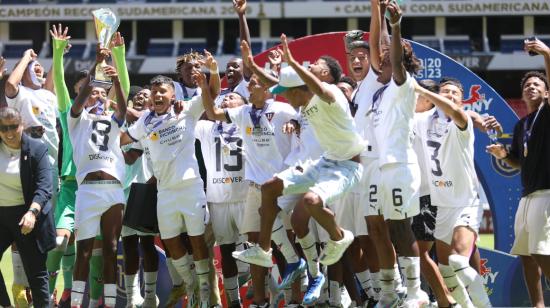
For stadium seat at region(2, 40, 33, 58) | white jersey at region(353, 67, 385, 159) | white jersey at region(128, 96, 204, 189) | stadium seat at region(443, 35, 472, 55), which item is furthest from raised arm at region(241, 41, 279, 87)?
stadium seat at region(2, 40, 33, 58)

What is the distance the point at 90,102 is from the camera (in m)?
9.97

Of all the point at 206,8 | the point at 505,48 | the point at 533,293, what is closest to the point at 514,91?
the point at 505,48

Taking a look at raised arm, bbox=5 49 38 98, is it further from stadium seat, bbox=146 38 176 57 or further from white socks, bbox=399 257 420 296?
stadium seat, bbox=146 38 176 57

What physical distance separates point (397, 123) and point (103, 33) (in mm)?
3503

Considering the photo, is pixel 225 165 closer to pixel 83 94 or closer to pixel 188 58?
pixel 188 58

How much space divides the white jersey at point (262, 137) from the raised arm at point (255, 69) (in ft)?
1.92

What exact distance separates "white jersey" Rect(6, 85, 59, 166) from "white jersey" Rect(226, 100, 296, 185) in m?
2.35

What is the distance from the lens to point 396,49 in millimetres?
8242

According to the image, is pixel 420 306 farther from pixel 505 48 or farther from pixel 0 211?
pixel 505 48

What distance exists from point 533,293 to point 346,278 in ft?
6.28

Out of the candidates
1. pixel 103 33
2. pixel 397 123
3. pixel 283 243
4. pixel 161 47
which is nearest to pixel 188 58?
pixel 103 33

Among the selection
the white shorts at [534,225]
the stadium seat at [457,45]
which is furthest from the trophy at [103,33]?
the stadium seat at [457,45]

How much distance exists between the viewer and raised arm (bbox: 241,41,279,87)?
Result: 8648 mm

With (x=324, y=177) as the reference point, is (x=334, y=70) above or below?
above
